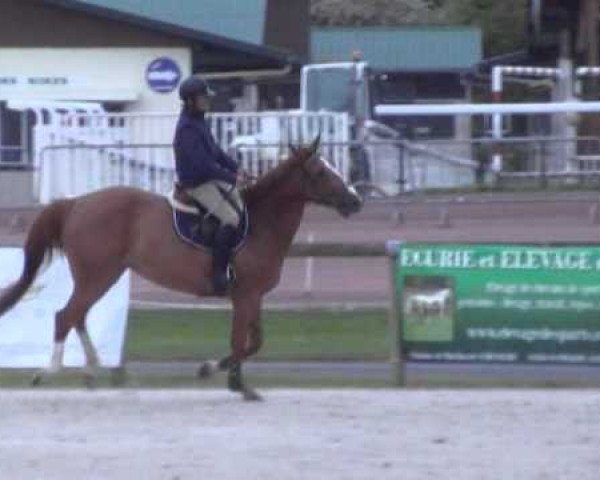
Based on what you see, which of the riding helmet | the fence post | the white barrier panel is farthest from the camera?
the white barrier panel

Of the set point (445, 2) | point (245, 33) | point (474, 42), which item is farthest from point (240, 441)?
point (445, 2)

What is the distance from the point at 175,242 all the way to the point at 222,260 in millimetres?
433

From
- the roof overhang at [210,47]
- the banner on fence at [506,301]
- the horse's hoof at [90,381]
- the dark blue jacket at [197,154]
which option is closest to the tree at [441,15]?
the roof overhang at [210,47]

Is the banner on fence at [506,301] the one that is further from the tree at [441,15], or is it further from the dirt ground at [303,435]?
the tree at [441,15]

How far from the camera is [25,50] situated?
43562mm

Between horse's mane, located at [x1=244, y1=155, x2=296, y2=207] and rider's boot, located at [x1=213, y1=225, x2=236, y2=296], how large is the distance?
0.37 m

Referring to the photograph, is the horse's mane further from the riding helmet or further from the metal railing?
the metal railing

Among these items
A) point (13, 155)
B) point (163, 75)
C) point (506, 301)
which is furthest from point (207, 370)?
point (163, 75)

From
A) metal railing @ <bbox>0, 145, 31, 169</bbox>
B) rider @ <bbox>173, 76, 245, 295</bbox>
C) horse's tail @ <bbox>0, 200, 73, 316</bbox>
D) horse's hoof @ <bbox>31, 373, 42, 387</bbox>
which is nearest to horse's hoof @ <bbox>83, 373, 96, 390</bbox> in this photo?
horse's hoof @ <bbox>31, 373, 42, 387</bbox>

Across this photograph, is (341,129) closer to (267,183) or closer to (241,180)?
(267,183)

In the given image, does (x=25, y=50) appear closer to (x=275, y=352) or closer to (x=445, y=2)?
(x=275, y=352)

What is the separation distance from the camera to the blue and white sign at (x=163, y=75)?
42500 mm

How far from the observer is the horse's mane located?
1700 centimetres

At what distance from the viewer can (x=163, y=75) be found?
4278cm
